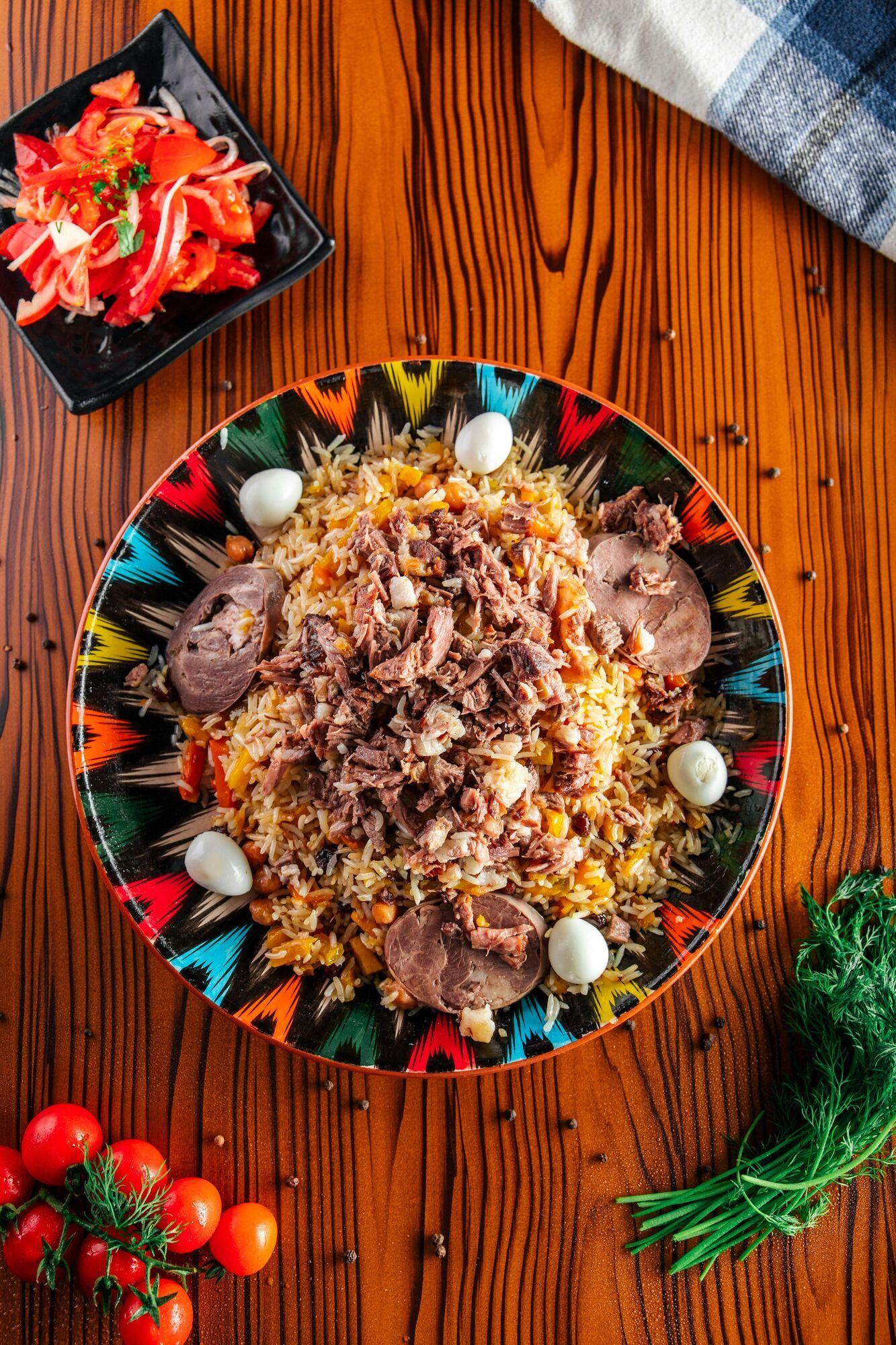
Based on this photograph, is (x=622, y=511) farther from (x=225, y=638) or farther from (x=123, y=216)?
(x=123, y=216)

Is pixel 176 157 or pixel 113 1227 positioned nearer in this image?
pixel 113 1227

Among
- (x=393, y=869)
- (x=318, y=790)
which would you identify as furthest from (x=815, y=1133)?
(x=318, y=790)

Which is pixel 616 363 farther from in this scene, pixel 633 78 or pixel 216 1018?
pixel 216 1018

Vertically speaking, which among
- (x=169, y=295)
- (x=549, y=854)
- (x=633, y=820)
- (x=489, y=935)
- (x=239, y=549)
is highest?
(x=169, y=295)

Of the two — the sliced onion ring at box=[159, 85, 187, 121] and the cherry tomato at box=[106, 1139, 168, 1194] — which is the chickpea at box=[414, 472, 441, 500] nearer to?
the sliced onion ring at box=[159, 85, 187, 121]

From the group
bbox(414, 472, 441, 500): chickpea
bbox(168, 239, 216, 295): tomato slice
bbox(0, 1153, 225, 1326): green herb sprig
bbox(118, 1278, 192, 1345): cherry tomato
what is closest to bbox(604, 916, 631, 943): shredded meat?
bbox(414, 472, 441, 500): chickpea

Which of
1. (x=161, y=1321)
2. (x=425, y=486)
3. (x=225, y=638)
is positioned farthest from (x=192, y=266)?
(x=161, y=1321)
